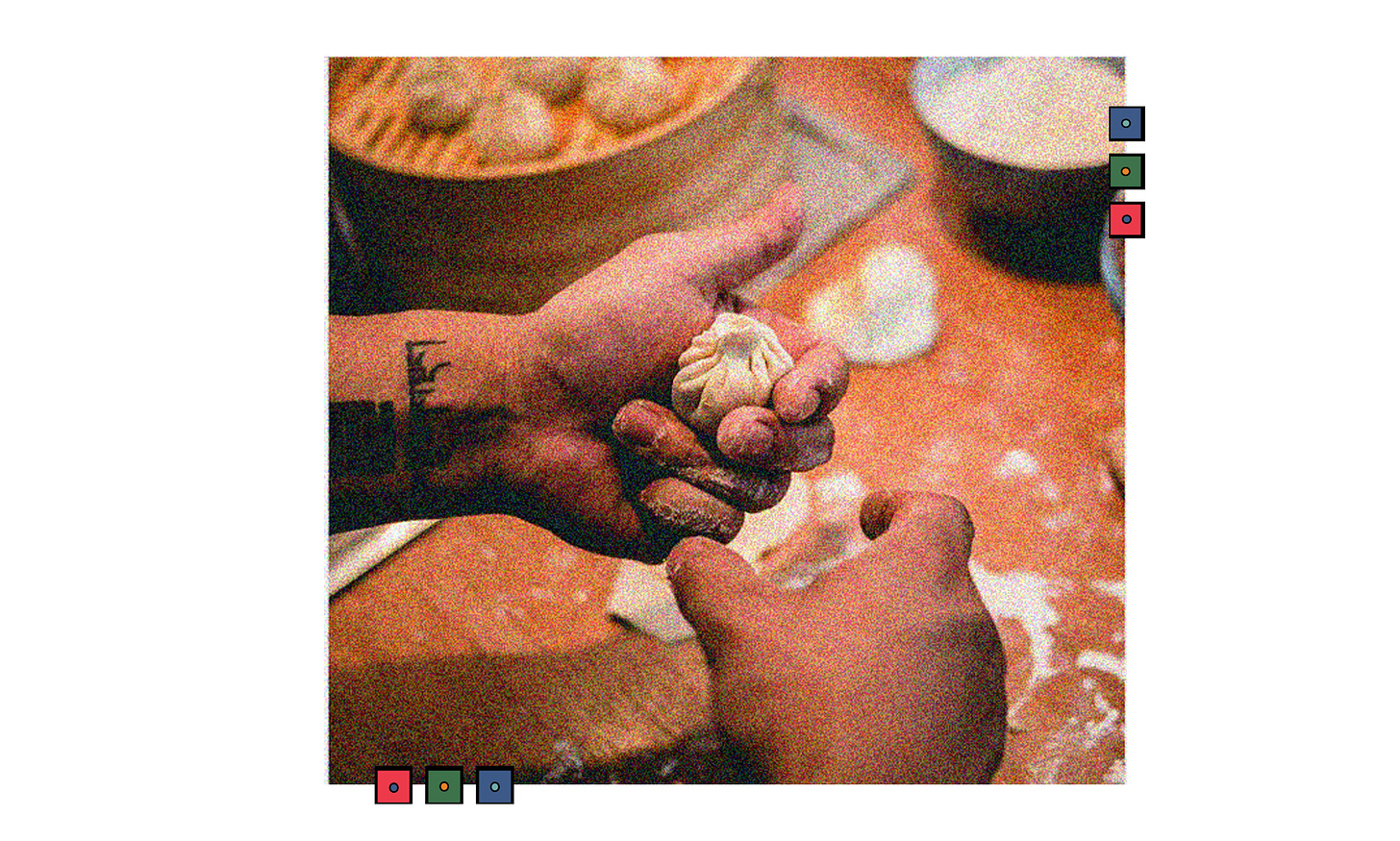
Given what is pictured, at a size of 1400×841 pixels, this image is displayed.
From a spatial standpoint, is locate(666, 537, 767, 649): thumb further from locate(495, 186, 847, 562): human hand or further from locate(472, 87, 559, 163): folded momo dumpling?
locate(472, 87, 559, 163): folded momo dumpling

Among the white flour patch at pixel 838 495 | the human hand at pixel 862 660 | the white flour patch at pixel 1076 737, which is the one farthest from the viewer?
the white flour patch at pixel 838 495

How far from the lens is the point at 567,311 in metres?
1.40

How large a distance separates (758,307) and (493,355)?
33 cm

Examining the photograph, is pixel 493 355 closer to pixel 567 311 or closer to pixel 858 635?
pixel 567 311

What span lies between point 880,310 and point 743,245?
253 mm

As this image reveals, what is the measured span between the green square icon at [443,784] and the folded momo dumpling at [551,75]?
840 millimetres

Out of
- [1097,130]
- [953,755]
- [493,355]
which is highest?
[1097,130]

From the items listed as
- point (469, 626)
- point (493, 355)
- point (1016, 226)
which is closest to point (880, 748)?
point (469, 626)

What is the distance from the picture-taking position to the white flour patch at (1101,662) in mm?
1395

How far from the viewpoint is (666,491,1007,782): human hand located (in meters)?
1.24

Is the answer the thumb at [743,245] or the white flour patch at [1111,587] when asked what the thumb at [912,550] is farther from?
the thumb at [743,245]

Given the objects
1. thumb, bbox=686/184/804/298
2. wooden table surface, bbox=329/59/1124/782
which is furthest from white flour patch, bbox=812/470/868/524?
thumb, bbox=686/184/804/298

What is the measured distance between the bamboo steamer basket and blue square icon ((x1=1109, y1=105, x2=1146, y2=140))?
0.42m

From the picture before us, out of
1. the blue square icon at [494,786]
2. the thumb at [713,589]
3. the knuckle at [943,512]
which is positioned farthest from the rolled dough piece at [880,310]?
the blue square icon at [494,786]
